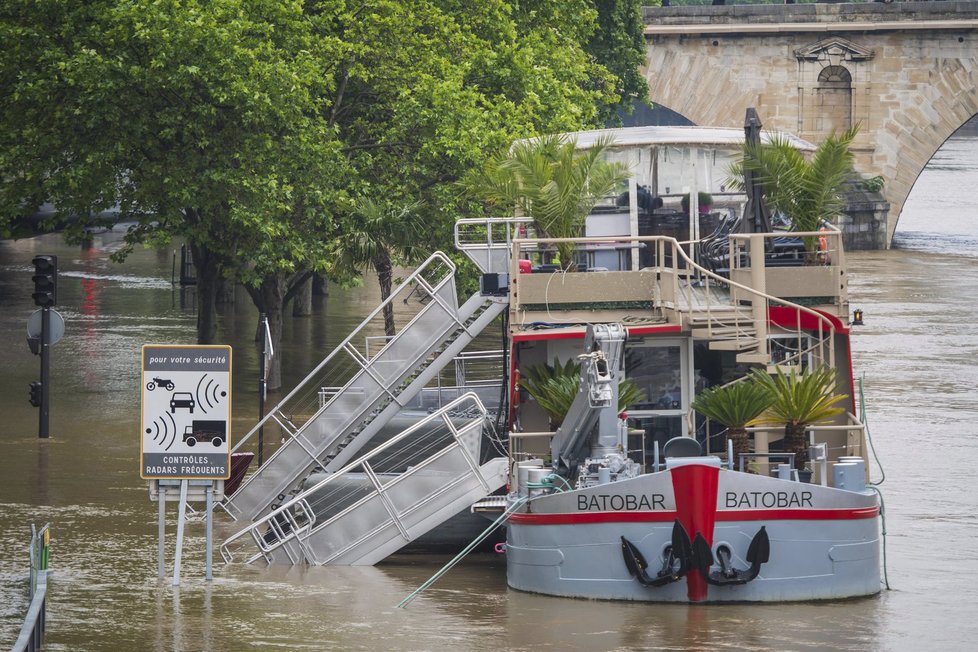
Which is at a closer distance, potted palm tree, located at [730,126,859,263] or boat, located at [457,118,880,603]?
boat, located at [457,118,880,603]

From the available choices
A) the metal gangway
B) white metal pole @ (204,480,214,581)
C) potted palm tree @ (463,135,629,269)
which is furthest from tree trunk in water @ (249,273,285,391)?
white metal pole @ (204,480,214,581)

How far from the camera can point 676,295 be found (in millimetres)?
20594

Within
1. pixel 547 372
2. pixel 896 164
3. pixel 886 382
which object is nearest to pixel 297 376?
pixel 886 382

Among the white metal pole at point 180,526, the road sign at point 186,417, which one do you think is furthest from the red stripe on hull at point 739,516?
the white metal pole at point 180,526

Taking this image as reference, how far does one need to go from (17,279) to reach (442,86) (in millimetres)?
35089

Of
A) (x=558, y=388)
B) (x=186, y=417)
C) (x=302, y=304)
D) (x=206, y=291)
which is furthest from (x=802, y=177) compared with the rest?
(x=302, y=304)

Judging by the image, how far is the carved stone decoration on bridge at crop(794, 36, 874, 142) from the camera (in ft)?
236

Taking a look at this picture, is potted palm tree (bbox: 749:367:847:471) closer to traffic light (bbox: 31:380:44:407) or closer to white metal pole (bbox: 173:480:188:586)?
white metal pole (bbox: 173:480:188:586)

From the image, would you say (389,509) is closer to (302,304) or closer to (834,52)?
(302,304)

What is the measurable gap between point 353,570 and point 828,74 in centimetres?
5538

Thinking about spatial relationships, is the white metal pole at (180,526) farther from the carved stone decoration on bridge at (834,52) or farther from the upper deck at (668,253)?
the carved stone decoration on bridge at (834,52)

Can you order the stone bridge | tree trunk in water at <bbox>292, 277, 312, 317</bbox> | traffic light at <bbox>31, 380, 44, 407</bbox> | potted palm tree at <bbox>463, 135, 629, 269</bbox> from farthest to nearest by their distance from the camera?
the stone bridge
tree trunk in water at <bbox>292, 277, 312, 317</bbox>
traffic light at <bbox>31, 380, 44, 407</bbox>
potted palm tree at <bbox>463, 135, 629, 269</bbox>

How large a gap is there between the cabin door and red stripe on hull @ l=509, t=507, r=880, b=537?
92.8 inches

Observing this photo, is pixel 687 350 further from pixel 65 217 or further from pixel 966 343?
pixel 966 343
